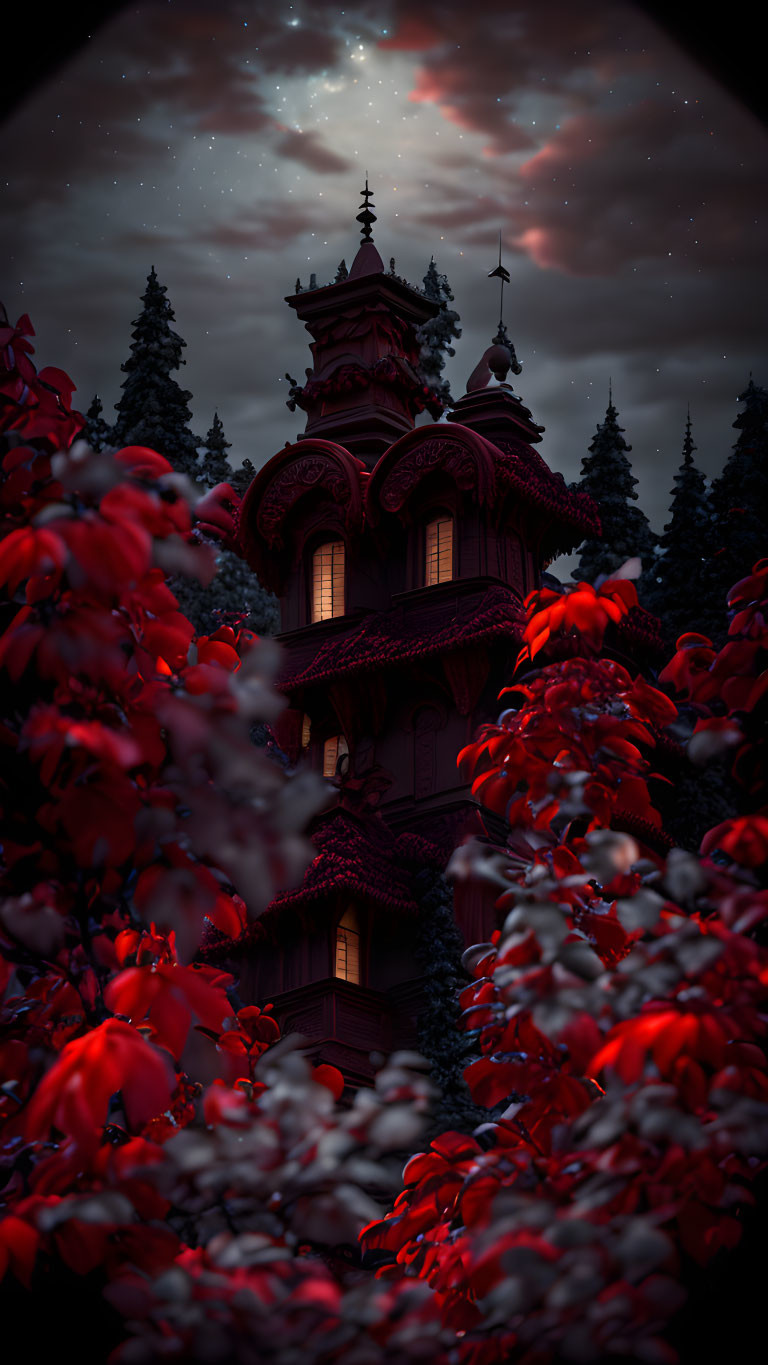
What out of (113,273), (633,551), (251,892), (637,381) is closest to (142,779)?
(251,892)

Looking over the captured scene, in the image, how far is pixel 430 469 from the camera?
78.7ft

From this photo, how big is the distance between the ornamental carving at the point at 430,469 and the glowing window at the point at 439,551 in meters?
0.97

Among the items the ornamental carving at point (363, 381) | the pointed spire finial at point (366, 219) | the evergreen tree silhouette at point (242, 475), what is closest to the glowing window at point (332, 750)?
the ornamental carving at point (363, 381)

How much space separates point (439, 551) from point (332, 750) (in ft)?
13.6

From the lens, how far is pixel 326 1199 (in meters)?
3.19

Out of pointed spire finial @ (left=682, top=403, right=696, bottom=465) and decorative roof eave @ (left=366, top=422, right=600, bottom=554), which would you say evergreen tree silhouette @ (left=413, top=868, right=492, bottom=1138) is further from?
pointed spire finial @ (left=682, top=403, right=696, bottom=465)

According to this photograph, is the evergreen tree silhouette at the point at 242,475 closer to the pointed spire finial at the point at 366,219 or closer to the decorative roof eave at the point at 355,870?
the pointed spire finial at the point at 366,219

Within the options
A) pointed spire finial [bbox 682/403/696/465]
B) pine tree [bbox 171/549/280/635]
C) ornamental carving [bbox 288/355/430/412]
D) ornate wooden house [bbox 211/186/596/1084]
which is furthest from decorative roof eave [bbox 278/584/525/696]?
pointed spire finial [bbox 682/403/696/465]

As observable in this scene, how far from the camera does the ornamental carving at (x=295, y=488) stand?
24.8 m

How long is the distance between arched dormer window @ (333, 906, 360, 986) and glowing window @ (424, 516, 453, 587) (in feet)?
19.6

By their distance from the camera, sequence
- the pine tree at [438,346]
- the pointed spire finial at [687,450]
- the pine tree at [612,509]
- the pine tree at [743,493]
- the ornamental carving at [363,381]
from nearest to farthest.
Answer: the ornamental carving at [363,381], the pine tree at [743,493], the pine tree at [612,509], the pointed spire finial at [687,450], the pine tree at [438,346]

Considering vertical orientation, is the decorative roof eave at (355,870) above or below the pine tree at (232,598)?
below

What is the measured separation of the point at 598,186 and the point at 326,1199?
45.5 feet

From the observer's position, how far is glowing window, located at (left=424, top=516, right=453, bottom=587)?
24625 millimetres
